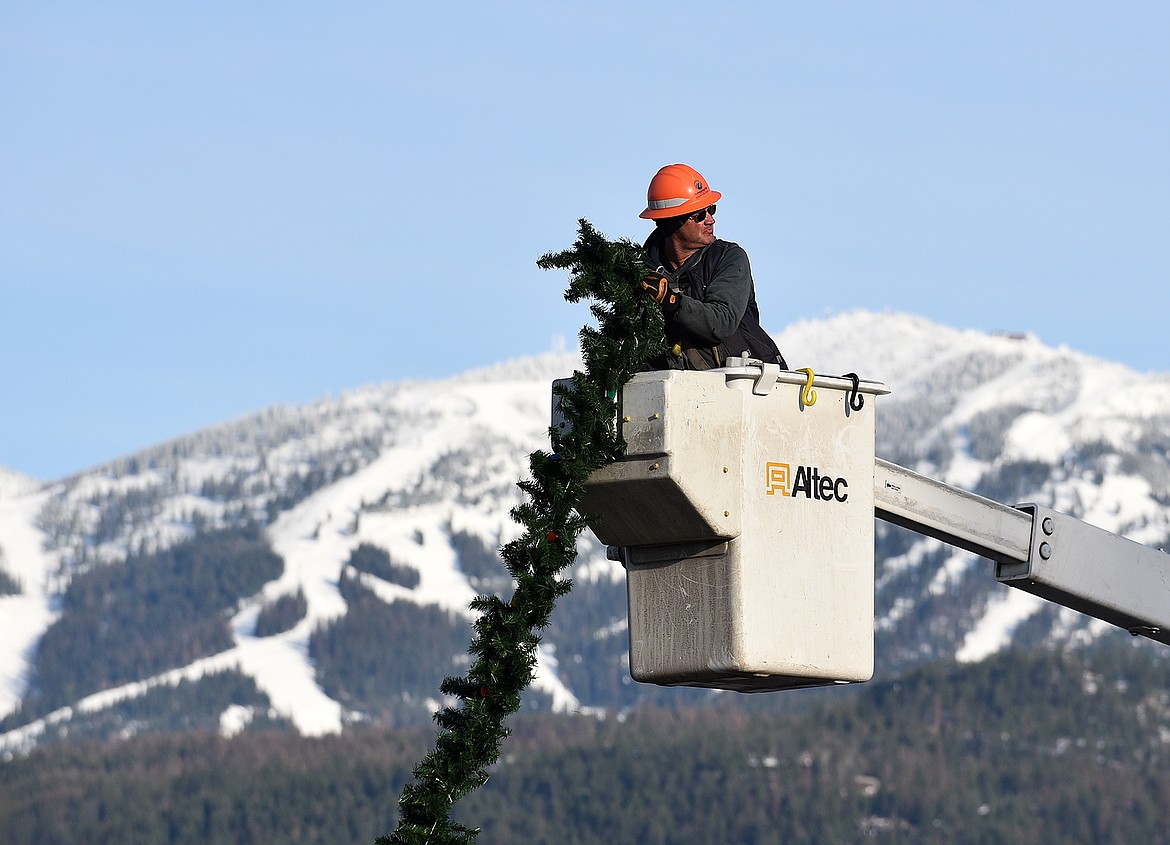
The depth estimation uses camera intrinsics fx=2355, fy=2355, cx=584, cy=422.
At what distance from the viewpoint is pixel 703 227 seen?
42.4 feet

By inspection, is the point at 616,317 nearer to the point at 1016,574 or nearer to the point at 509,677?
the point at 509,677

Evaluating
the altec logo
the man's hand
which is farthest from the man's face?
the altec logo

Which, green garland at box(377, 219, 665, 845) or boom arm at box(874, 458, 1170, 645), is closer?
green garland at box(377, 219, 665, 845)

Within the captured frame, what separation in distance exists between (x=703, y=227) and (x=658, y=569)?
193cm

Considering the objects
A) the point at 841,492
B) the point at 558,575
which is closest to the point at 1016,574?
the point at 841,492

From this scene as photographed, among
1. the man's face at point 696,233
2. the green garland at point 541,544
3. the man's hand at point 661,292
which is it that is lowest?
the green garland at point 541,544

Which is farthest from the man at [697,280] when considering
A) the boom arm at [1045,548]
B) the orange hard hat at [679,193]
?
the boom arm at [1045,548]

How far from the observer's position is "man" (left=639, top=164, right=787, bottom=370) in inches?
485

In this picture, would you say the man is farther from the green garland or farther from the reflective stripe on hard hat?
the green garland

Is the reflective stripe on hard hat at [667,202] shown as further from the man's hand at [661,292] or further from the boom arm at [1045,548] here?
the boom arm at [1045,548]

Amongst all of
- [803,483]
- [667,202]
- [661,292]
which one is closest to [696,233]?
[667,202]

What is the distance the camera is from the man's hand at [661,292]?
12.1m

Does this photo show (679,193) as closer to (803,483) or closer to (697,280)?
(697,280)

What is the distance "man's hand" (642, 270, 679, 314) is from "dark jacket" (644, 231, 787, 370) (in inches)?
1.4
